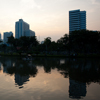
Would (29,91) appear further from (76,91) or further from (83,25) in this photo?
(83,25)

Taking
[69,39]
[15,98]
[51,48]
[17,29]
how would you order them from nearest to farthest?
[15,98] → [69,39] → [51,48] → [17,29]

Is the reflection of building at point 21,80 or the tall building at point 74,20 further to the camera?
the tall building at point 74,20

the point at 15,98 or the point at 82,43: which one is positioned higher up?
the point at 82,43

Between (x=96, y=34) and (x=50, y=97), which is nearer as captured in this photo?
(x=50, y=97)

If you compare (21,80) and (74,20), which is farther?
(74,20)

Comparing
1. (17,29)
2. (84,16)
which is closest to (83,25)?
(84,16)

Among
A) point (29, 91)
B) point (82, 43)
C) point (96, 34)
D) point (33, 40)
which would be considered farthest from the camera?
point (33, 40)

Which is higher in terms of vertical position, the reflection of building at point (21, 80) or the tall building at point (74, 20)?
the tall building at point (74, 20)

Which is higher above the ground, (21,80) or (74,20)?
(74,20)

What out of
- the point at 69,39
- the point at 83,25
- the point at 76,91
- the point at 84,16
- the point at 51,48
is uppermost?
the point at 84,16

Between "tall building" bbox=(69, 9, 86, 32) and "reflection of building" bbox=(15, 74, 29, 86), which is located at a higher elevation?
"tall building" bbox=(69, 9, 86, 32)

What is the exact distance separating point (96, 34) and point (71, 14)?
6178 centimetres

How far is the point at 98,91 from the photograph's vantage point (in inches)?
Result: 274

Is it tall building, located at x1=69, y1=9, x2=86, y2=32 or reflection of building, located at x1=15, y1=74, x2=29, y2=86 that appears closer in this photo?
reflection of building, located at x1=15, y1=74, x2=29, y2=86
